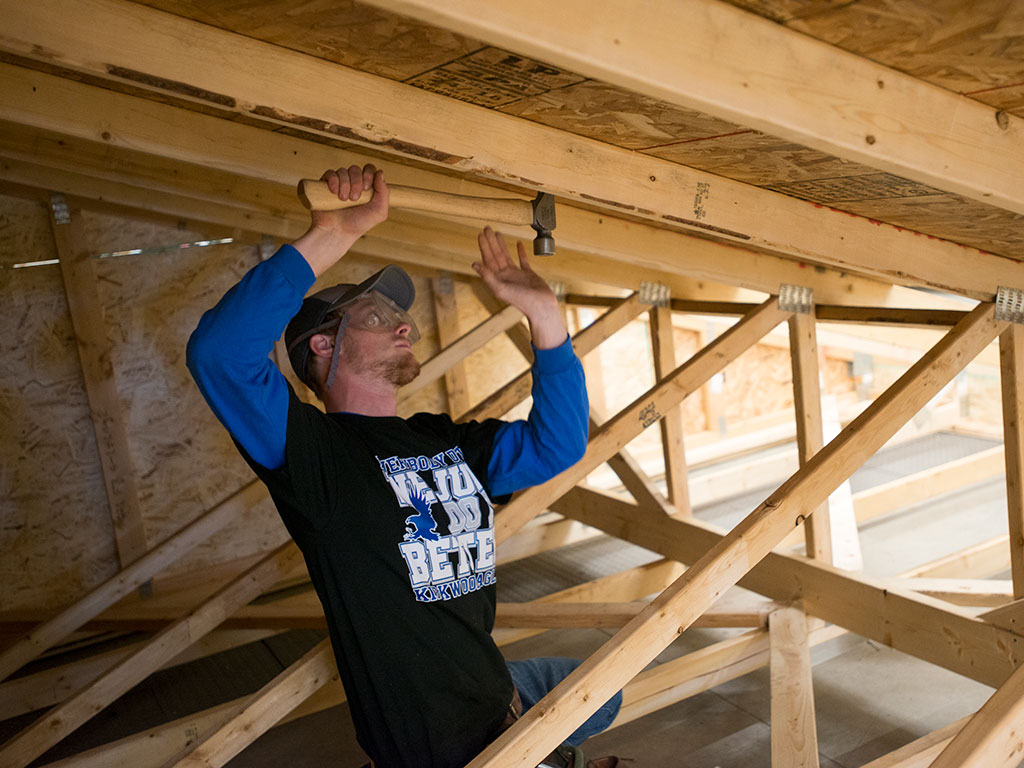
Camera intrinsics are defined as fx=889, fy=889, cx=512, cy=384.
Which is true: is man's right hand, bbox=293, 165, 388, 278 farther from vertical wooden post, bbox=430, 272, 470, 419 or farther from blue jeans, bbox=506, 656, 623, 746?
vertical wooden post, bbox=430, 272, 470, 419

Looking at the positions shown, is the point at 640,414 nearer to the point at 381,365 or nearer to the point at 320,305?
the point at 381,365

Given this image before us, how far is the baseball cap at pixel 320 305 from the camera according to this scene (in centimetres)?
202

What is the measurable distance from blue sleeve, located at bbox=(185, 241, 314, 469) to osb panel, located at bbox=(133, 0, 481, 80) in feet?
1.21

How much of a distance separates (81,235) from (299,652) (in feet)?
6.78

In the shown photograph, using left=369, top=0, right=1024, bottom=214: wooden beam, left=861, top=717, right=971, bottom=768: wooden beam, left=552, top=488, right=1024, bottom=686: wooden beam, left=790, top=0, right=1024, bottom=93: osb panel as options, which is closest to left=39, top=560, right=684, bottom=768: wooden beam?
left=552, top=488, right=1024, bottom=686: wooden beam

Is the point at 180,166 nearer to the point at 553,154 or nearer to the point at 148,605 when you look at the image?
the point at 553,154

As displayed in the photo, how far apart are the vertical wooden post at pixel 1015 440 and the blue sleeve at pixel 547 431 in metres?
1.28

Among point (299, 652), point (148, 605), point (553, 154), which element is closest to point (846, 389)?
point (299, 652)

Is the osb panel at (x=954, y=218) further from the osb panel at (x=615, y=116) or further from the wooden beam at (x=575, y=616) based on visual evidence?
the wooden beam at (x=575, y=616)

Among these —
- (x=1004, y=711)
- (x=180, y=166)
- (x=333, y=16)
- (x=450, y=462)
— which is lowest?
(x=1004, y=711)

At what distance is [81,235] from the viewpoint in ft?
12.9

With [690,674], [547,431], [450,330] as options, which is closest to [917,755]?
[690,674]

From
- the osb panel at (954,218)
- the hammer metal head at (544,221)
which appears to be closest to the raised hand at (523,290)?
the hammer metal head at (544,221)

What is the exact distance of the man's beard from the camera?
201cm
